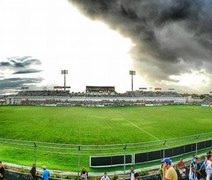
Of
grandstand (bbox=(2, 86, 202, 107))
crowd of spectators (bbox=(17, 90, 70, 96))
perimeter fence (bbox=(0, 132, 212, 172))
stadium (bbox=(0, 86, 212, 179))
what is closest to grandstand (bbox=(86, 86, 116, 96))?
grandstand (bbox=(2, 86, 202, 107))

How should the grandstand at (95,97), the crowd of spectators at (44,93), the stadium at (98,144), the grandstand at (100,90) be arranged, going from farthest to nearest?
the grandstand at (100,90) < the crowd of spectators at (44,93) < the grandstand at (95,97) < the stadium at (98,144)

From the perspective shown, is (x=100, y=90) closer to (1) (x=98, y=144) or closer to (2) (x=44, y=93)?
(2) (x=44, y=93)

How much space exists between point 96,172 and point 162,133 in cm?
1730

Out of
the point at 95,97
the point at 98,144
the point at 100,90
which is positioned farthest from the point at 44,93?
the point at 98,144

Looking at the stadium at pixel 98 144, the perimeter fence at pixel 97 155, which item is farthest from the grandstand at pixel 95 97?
the perimeter fence at pixel 97 155

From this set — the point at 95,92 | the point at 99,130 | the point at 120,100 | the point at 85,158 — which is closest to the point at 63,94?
the point at 95,92

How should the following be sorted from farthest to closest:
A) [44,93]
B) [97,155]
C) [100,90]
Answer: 1. [100,90]
2. [44,93]
3. [97,155]

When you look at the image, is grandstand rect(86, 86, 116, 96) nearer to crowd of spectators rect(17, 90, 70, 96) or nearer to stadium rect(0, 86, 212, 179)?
crowd of spectators rect(17, 90, 70, 96)

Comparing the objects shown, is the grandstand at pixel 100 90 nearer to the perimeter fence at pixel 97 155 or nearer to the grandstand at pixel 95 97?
the grandstand at pixel 95 97

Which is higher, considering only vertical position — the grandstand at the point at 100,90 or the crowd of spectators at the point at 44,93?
the grandstand at the point at 100,90

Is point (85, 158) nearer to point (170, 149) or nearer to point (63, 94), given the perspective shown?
point (170, 149)

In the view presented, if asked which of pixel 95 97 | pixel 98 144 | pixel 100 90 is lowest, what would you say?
pixel 98 144

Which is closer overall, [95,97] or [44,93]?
[95,97]

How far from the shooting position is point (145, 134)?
106ft
